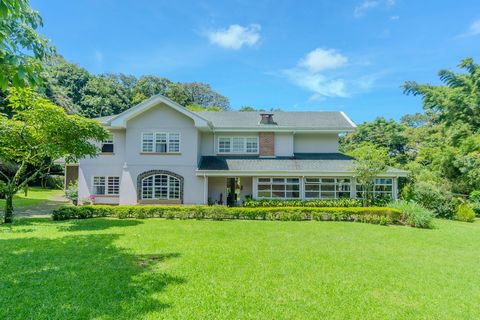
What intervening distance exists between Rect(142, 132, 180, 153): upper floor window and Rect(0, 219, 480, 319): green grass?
31.2 feet

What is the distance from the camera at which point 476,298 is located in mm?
6363

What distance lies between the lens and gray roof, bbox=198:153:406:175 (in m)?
21.1

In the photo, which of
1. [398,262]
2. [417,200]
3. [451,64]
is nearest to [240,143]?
[417,200]

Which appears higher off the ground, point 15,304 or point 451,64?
point 451,64

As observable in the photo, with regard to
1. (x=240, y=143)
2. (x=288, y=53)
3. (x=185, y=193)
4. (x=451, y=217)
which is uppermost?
(x=288, y=53)

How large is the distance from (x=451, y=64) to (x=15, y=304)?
122 ft

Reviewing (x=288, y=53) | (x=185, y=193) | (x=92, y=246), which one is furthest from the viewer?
(x=288, y=53)

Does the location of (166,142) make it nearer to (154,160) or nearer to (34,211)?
(154,160)

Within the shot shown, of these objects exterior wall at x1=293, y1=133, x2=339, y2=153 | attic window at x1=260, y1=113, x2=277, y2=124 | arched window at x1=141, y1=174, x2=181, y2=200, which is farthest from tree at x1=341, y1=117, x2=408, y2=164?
arched window at x1=141, y1=174, x2=181, y2=200

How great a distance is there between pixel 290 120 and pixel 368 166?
25.6ft

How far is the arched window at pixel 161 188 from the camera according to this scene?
21312 millimetres

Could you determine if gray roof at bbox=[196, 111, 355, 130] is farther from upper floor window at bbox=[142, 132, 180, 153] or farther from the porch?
the porch

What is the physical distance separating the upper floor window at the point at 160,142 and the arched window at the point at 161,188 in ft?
6.37

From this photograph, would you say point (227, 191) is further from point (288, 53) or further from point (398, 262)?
point (398, 262)
